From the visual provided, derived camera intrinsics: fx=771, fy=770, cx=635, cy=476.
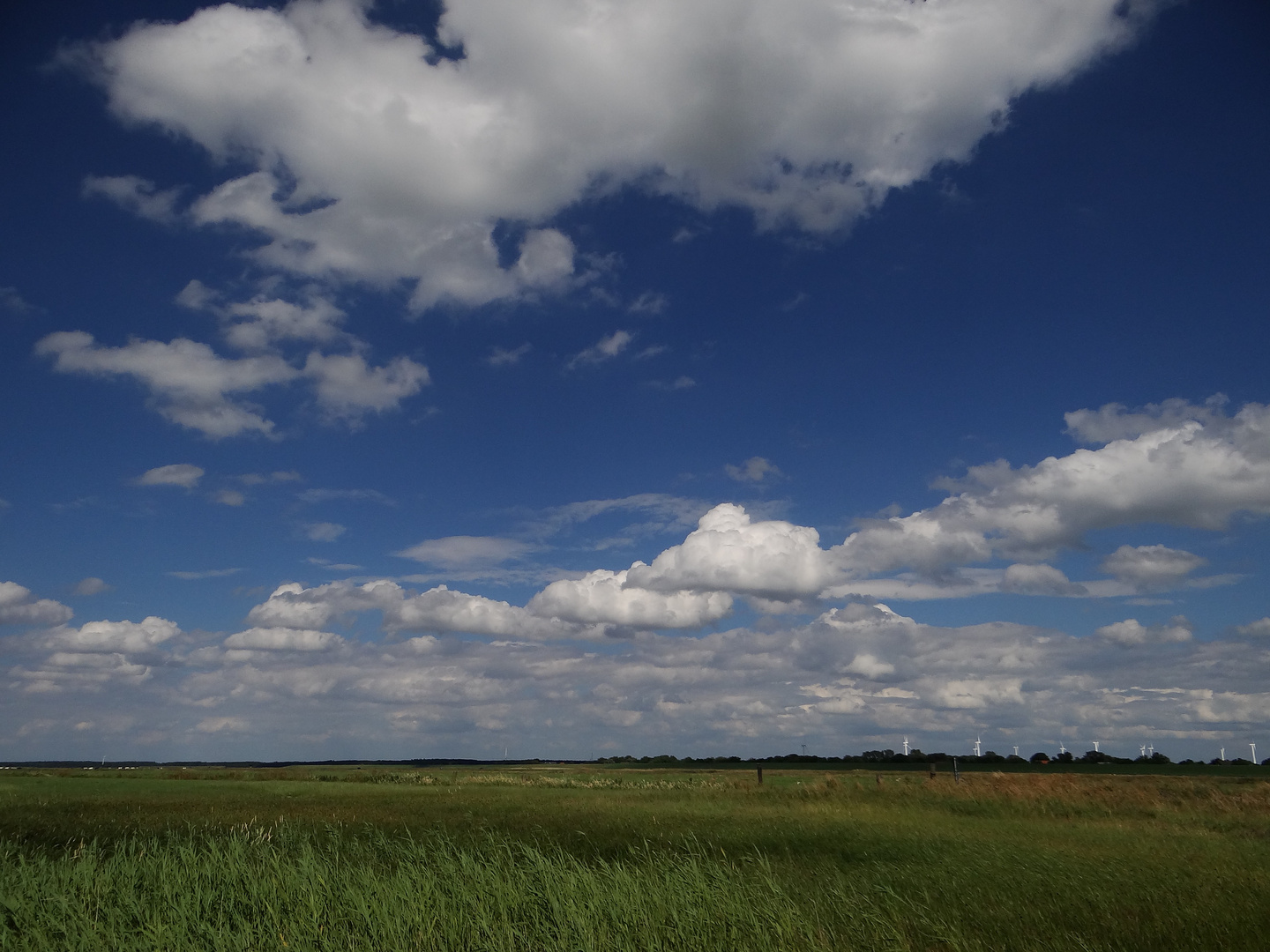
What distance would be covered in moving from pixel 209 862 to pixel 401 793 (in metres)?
37.8

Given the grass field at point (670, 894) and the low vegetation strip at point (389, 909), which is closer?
the low vegetation strip at point (389, 909)

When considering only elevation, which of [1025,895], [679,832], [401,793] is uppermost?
[1025,895]

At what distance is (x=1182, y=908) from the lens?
1234 cm

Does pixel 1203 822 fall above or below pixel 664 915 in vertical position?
below

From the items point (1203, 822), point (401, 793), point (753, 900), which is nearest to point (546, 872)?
point (753, 900)

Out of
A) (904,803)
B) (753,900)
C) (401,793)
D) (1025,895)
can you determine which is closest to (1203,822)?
(904,803)

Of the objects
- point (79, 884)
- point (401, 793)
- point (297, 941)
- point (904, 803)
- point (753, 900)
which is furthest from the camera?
point (401, 793)

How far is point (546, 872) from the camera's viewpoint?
12992 millimetres

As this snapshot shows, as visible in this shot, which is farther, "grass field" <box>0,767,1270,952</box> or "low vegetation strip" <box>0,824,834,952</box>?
"grass field" <box>0,767,1270,952</box>

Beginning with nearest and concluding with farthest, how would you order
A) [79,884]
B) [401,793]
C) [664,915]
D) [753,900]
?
[664,915]
[753,900]
[79,884]
[401,793]

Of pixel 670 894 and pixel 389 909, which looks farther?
pixel 670 894

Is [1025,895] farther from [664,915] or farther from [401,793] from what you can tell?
[401,793]

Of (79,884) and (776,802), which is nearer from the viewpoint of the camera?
(79,884)

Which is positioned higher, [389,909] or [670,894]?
[670,894]
